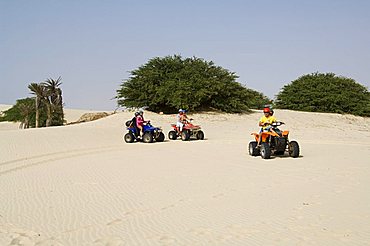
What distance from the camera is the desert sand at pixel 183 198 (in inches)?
193

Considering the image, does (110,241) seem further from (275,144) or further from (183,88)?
(183,88)

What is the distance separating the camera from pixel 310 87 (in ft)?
122

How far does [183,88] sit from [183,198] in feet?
68.5

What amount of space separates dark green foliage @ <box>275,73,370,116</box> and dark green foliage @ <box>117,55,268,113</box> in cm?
813

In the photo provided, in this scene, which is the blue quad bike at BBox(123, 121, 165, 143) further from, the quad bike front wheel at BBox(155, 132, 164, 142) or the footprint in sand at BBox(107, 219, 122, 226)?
the footprint in sand at BBox(107, 219, 122, 226)

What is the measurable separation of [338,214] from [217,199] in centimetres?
195

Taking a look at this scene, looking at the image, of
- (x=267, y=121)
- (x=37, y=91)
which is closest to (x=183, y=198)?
(x=267, y=121)

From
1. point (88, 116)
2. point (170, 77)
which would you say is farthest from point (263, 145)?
point (88, 116)

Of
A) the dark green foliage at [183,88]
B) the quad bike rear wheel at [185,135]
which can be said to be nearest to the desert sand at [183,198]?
the quad bike rear wheel at [185,135]

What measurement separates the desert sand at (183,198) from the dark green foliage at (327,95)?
23.4 m

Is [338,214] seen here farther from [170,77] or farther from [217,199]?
[170,77]

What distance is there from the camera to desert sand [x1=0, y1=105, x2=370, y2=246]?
4902 mm

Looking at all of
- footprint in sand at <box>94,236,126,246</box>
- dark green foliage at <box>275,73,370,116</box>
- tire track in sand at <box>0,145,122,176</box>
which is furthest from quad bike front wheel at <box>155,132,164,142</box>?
dark green foliage at <box>275,73,370,116</box>

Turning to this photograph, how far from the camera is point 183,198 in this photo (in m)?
6.84
